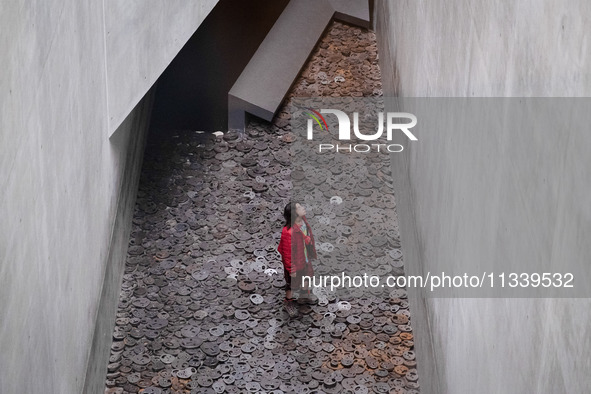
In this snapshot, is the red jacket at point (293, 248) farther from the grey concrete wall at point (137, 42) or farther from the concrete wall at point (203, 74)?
the concrete wall at point (203, 74)

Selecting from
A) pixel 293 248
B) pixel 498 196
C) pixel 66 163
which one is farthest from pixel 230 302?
pixel 498 196

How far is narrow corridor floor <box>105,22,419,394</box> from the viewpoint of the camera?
279 inches

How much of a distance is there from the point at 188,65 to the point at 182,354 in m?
3.76

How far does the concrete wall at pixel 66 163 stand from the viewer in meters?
4.54

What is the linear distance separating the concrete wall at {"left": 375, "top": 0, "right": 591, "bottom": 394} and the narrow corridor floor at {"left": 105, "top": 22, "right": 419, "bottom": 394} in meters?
0.56

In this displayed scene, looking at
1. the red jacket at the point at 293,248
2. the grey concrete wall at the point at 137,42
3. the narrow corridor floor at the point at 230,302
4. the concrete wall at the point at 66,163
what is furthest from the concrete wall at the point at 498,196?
the concrete wall at the point at 66,163

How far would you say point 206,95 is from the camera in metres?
9.84

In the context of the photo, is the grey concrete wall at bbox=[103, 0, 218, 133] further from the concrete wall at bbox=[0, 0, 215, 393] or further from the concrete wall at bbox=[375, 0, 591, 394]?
the concrete wall at bbox=[375, 0, 591, 394]

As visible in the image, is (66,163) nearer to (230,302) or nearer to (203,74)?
(230,302)

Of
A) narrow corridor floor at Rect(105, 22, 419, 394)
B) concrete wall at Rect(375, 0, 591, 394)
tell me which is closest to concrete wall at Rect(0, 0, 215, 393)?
narrow corridor floor at Rect(105, 22, 419, 394)

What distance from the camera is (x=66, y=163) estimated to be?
576cm

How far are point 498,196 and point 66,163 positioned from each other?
Answer: 2870 millimetres

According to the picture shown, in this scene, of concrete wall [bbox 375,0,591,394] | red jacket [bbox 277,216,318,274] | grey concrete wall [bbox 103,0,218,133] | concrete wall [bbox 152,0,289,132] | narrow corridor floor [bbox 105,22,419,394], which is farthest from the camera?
concrete wall [bbox 152,0,289,132]

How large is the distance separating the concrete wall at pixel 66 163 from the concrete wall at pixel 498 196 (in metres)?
2.43
